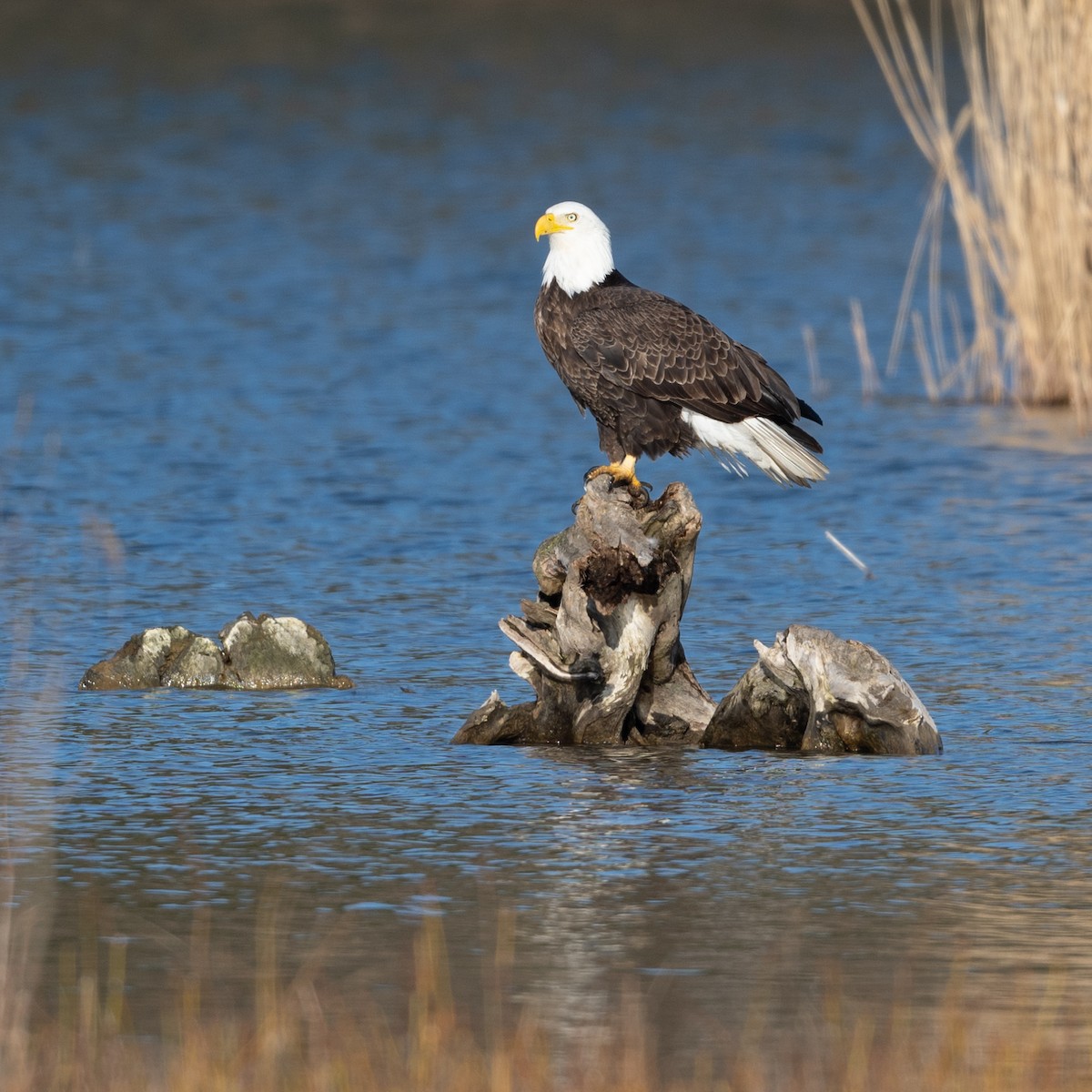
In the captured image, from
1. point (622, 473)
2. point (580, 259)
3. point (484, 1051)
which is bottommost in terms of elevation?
point (484, 1051)

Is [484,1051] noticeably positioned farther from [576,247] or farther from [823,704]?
[576,247]

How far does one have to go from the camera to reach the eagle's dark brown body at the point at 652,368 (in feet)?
30.4

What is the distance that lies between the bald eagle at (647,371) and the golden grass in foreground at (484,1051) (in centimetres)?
424

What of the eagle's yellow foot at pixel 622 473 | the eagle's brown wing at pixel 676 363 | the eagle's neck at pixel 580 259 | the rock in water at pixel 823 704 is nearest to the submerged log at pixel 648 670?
the rock in water at pixel 823 704

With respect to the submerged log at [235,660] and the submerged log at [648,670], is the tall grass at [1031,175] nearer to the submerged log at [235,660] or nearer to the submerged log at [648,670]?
the submerged log at [648,670]

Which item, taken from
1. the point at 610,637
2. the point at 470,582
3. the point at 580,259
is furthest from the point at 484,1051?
the point at 470,582

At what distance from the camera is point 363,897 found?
20.3 ft

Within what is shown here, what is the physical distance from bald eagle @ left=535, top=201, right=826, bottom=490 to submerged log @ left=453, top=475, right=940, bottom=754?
101 cm

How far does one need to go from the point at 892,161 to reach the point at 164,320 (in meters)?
11.9

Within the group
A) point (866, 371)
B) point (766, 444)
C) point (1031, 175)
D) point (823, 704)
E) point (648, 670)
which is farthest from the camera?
point (866, 371)

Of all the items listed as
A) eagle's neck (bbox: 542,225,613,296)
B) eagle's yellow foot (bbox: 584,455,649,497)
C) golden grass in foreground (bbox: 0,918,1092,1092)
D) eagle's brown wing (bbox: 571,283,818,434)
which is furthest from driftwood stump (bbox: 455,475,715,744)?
golden grass in foreground (bbox: 0,918,1092,1092)

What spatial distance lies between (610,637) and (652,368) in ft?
4.90

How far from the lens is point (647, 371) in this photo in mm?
9242

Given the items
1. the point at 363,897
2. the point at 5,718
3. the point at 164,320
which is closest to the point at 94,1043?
the point at 363,897
